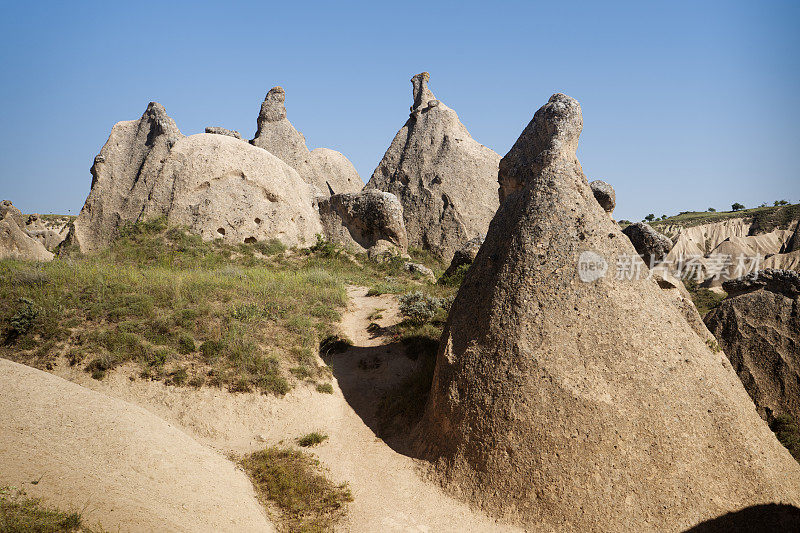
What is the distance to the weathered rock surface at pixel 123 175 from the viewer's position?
57.7ft

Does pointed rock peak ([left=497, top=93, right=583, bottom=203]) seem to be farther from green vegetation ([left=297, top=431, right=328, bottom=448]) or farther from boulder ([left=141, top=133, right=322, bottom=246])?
boulder ([left=141, top=133, right=322, bottom=246])

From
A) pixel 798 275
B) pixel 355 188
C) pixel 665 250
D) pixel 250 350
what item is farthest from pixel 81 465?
pixel 355 188

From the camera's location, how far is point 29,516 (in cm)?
350

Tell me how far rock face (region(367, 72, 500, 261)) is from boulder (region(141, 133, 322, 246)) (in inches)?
250

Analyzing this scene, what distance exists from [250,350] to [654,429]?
6621mm

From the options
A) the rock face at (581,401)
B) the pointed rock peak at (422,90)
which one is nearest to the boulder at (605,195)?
the rock face at (581,401)

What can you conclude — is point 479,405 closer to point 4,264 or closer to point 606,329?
point 606,329

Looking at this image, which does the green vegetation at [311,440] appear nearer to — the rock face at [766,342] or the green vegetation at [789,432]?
the green vegetation at [789,432]

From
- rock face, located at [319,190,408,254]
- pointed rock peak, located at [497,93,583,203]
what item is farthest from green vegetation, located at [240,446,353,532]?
rock face, located at [319,190,408,254]

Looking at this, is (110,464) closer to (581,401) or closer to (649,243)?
(581,401)

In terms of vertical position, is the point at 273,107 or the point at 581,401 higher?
the point at 273,107

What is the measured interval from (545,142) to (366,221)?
10741 millimetres

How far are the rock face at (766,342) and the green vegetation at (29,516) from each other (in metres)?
9.06

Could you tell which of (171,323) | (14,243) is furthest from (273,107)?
(171,323)
